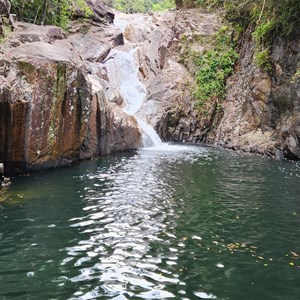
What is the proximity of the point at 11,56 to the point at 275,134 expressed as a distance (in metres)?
18.1

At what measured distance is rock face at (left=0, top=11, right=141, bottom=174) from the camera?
15.9 metres

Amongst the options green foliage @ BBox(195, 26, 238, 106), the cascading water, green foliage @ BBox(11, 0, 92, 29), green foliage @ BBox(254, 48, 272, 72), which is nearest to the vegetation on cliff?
green foliage @ BBox(254, 48, 272, 72)

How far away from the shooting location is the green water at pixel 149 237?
6.74 metres

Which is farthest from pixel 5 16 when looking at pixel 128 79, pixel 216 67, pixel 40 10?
pixel 216 67

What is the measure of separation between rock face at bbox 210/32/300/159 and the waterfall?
6.77 m

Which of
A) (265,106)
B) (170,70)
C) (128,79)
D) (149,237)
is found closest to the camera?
(149,237)

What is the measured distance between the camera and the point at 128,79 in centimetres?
3694

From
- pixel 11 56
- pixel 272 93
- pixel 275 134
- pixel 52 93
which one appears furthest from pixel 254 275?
pixel 272 93

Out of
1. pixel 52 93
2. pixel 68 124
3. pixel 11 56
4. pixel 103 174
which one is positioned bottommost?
pixel 103 174

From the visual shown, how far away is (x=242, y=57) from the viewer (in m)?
33.5

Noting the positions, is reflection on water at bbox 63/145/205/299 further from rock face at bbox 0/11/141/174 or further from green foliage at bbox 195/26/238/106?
green foliage at bbox 195/26/238/106

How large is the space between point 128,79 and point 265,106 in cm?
1506

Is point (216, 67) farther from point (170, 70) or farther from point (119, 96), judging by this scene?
point (119, 96)

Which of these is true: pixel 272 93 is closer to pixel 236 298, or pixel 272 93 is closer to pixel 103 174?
pixel 103 174
